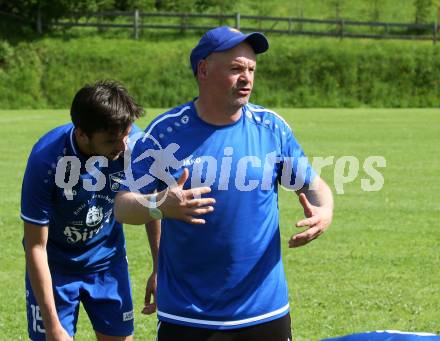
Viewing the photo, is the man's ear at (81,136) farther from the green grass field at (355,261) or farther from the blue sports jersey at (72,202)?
the green grass field at (355,261)

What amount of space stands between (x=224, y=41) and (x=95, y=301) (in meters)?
2.03

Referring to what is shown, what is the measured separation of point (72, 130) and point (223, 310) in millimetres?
1394

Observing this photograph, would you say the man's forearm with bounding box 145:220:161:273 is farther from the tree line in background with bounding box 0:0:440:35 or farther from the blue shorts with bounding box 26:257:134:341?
the tree line in background with bounding box 0:0:440:35

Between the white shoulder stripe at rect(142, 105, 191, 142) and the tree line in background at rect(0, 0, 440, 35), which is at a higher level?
the white shoulder stripe at rect(142, 105, 191, 142)

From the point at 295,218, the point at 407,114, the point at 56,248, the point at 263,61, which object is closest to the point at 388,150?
the point at 295,218

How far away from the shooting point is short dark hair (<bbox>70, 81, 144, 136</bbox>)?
4691 mm

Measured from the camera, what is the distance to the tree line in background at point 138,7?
4900cm

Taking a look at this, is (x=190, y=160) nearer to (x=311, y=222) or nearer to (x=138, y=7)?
(x=311, y=222)

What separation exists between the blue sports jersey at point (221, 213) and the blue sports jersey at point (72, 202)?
2.30ft

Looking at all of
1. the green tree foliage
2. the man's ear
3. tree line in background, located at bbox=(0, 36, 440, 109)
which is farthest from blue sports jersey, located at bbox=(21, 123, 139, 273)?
the green tree foliage

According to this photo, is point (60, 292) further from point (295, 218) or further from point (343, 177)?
point (343, 177)

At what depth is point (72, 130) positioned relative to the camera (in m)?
5.06

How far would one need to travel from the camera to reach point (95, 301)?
18.2 feet

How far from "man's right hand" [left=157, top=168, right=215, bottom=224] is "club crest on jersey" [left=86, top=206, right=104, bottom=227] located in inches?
48.2
